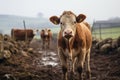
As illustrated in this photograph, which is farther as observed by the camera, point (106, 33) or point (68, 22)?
point (106, 33)

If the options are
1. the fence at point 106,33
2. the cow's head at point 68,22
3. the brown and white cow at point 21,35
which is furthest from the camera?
the fence at point 106,33

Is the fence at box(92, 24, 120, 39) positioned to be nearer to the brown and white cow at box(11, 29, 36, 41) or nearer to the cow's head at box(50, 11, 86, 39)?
the brown and white cow at box(11, 29, 36, 41)

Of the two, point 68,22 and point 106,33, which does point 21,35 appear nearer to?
point 106,33

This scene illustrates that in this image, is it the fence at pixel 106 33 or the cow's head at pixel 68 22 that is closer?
the cow's head at pixel 68 22

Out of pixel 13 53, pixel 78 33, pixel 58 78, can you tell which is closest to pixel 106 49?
pixel 13 53

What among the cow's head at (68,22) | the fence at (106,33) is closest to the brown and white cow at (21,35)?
the fence at (106,33)

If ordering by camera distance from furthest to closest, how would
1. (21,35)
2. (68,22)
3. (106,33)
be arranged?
(106,33), (21,35), (68,22)

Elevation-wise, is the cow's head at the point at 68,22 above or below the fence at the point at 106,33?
above

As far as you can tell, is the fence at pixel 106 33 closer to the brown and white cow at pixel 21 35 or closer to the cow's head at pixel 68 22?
the brown and white cow at pixel 21 35

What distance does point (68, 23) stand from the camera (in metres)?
6.55

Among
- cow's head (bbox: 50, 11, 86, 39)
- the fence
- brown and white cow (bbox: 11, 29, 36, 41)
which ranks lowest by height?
the fence

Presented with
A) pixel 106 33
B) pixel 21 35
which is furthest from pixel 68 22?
pixel 106 33

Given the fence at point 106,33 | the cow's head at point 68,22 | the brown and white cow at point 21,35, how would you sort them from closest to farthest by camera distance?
the cow's head at point 68,22 < the brown and white cow at point 21,35 < the fence at point 106,33

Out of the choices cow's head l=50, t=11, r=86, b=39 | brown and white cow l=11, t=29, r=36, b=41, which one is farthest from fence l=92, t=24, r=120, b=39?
cow's head l=50, t=11, r=86, b=39
